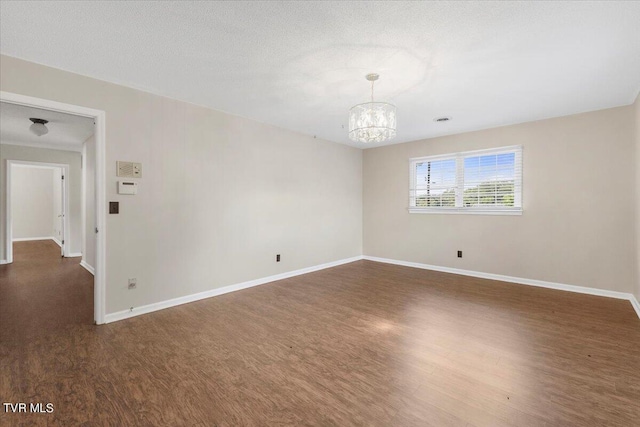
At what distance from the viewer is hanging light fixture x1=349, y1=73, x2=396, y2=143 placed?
2.73 meters

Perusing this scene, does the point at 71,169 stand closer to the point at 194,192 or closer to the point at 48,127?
the point at 48,127

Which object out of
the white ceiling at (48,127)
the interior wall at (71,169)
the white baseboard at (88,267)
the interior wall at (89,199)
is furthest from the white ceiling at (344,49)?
the interior wall at (71,169)

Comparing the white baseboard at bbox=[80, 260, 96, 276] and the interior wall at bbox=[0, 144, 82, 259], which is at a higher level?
the interior wall at bbox=[0, 144, 82, 259]

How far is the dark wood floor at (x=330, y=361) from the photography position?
1659 millimetres

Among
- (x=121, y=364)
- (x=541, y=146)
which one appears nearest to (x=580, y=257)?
(x=541, y=146)

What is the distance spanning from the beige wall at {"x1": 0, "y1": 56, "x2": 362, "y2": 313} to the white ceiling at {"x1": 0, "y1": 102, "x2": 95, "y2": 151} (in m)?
0.91

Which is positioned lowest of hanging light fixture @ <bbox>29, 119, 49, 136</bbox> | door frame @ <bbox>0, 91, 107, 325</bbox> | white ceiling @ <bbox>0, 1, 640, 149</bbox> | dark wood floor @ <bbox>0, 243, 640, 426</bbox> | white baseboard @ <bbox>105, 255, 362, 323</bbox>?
dark wood floor @ <bbox>0, 243, 640, 426</bbox>

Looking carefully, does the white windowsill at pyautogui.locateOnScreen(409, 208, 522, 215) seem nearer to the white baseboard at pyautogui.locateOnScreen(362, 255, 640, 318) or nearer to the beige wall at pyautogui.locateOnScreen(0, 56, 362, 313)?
the white baseboard at pyautogui.locateOnScreen(362, 255, 640, 318)

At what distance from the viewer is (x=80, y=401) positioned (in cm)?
174

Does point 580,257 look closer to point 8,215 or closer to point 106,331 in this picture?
point 106,331

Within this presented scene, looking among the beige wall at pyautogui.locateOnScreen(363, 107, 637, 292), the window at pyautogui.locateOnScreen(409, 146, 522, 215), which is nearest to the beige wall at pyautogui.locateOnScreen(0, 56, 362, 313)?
the window at pyautogui.locateOnScreen(409, 146, 522, 215)

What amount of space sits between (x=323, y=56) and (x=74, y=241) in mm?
7487

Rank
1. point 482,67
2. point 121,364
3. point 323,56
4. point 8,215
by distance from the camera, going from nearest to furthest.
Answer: point 121,364 → point 323,56 → point 482,67 → point 8,215

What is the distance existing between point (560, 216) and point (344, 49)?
13.2ft
